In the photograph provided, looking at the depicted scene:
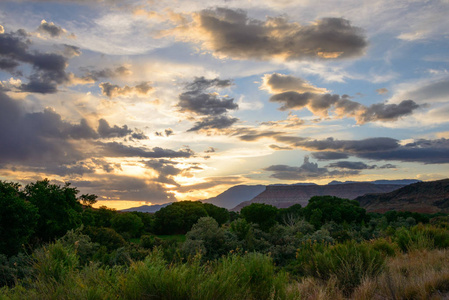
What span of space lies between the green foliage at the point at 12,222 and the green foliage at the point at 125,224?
3020 cm

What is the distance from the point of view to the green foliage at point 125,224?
58.5 m

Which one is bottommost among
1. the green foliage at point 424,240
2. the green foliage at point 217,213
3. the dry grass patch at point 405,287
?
the green foliage at point 217,213

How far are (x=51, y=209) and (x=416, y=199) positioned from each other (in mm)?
123495

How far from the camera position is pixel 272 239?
2677 cm

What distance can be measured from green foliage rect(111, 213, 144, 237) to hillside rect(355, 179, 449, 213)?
84.4 meters

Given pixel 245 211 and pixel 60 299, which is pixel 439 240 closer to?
pixel 60 299

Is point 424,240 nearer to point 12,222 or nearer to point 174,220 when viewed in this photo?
point 12,222

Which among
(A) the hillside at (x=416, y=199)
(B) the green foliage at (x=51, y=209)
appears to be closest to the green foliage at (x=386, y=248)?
(B) the green foliage at (x=51, y=209)

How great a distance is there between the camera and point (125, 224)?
58.8 meters

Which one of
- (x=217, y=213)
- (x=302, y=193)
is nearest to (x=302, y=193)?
(x=302, y=193)

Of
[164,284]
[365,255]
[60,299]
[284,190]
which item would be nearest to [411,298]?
[365,255]

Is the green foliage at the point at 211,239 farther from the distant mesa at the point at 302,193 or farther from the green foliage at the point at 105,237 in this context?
the distant mesa at the point at 302,193

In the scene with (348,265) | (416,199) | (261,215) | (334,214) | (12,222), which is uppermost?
(12,222)

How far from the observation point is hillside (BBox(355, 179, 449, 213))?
354 ft
